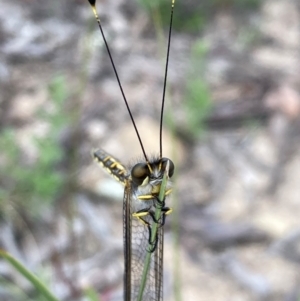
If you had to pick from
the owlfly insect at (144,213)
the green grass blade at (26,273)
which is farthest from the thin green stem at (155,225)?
the green grass blade at (26,273)

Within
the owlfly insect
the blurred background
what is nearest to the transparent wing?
the owlfly insect

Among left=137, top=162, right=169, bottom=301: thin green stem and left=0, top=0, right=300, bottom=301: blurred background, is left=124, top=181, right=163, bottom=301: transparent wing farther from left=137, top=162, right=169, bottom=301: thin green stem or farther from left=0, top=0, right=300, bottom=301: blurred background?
left=0, top=0, right=300, bottom=301: blurred background

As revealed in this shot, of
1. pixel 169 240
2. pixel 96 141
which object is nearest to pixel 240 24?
pixel 96 141

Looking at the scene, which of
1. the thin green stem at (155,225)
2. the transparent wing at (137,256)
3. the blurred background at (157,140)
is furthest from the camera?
the blurred background at (157,140)

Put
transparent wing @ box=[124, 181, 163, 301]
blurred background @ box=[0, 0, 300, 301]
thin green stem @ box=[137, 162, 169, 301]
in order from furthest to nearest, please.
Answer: blurred background @ box=[0, 0, 300, 301] → transparent wing @ box=[124, 181, 163, 301] → thin green stem @ box=[137, 162, 169, 301]

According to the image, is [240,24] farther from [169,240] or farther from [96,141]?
[169,240]

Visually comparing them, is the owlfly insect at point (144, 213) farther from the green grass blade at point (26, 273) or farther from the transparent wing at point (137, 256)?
the green grass blade at point (26, 273)

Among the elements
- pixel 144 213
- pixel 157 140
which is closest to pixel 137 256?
pixel 144 213
